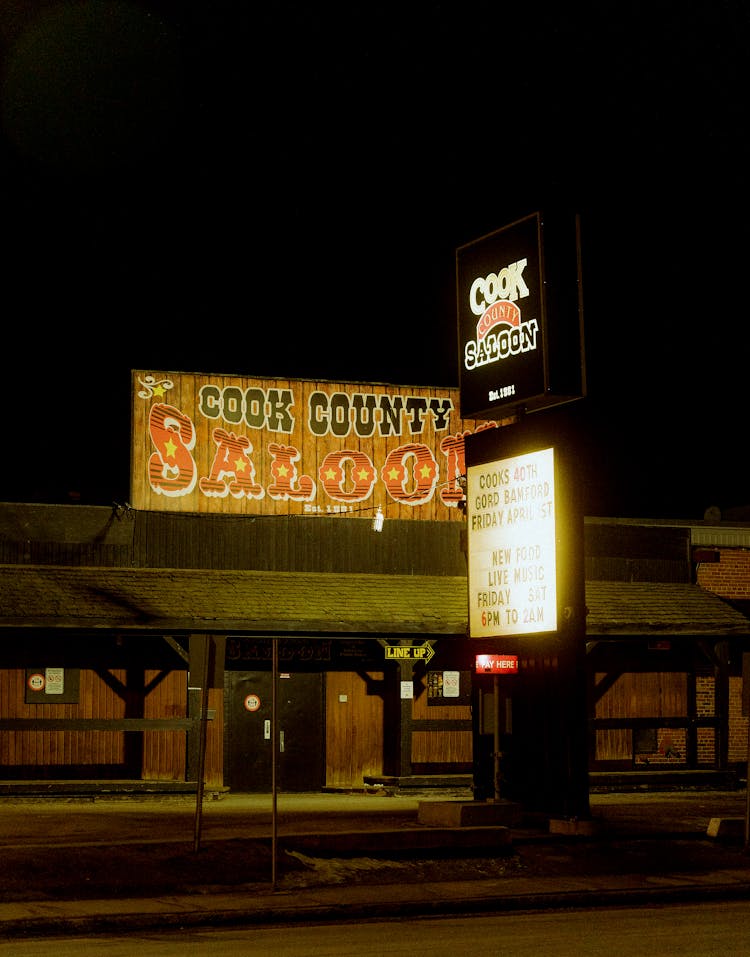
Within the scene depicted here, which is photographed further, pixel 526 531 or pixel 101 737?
pixel 101 737

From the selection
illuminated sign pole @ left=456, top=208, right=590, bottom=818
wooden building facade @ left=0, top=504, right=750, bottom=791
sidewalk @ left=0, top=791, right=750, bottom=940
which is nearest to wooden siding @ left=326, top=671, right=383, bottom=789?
wooden building facade @ left=0, top=504, right=750, bottom=791

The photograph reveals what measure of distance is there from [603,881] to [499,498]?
5392 mm

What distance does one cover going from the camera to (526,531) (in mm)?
17109

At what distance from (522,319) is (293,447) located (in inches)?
358

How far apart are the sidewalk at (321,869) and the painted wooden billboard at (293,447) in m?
7.75

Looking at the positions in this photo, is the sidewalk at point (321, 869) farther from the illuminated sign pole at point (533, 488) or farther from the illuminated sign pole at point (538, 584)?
the illuminated sign pole at point (533, 488)

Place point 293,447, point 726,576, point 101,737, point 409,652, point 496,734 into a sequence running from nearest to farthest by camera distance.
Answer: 1. point 496,734
2. point 101,737
3. point 409,652
4. point 293,447
5. point 726,576

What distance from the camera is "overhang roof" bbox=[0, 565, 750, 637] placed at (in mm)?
21531

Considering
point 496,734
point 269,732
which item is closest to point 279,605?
point 269,732

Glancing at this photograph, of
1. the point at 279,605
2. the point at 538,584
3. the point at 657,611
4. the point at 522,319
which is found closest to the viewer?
the point at 538,584

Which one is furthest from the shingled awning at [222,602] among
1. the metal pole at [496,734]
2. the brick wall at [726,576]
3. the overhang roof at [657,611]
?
the brick wall at [726,576]

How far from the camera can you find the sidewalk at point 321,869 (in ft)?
40.3

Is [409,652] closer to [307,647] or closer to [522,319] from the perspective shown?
[307,647]

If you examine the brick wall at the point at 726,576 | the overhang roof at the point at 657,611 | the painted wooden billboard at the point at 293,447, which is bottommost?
the overhang roof at the point at 657,611
